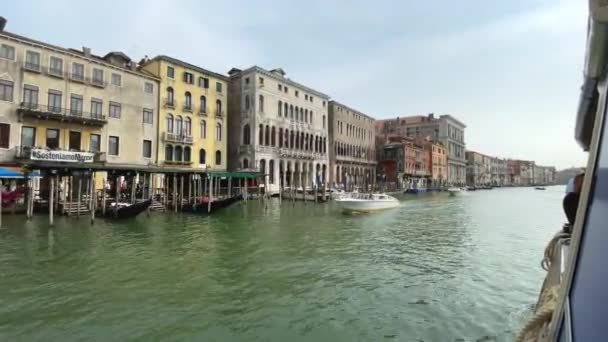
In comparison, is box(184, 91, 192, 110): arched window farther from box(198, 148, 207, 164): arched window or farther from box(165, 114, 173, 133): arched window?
box(198, 148, 207, 164): arched window

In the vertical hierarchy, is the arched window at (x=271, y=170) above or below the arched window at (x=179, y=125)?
below

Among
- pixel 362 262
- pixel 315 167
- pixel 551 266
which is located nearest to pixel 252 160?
pixel 315 167

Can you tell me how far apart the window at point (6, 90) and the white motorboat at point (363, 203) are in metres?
Result: 19.7

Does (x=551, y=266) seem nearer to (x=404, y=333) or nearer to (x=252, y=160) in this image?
(x=404, y=333)

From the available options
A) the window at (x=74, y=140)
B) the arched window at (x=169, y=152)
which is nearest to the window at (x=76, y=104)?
the window at (x=74, y=140)

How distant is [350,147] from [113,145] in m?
31.8

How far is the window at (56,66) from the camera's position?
2127cm

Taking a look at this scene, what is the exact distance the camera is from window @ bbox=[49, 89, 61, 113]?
2127cm

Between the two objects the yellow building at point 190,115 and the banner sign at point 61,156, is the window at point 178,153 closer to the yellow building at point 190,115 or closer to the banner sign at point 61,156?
the yellow building at point 190,115

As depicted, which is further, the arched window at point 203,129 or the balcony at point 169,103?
the arched window at point 203,129

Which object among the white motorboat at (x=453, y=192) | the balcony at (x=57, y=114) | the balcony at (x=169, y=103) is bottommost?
the white motorboat at (x=453, y=192)

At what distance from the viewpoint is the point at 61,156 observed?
69.3 ft

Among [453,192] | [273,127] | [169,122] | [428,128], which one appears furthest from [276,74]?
[428,128]

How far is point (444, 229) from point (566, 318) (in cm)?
1473
